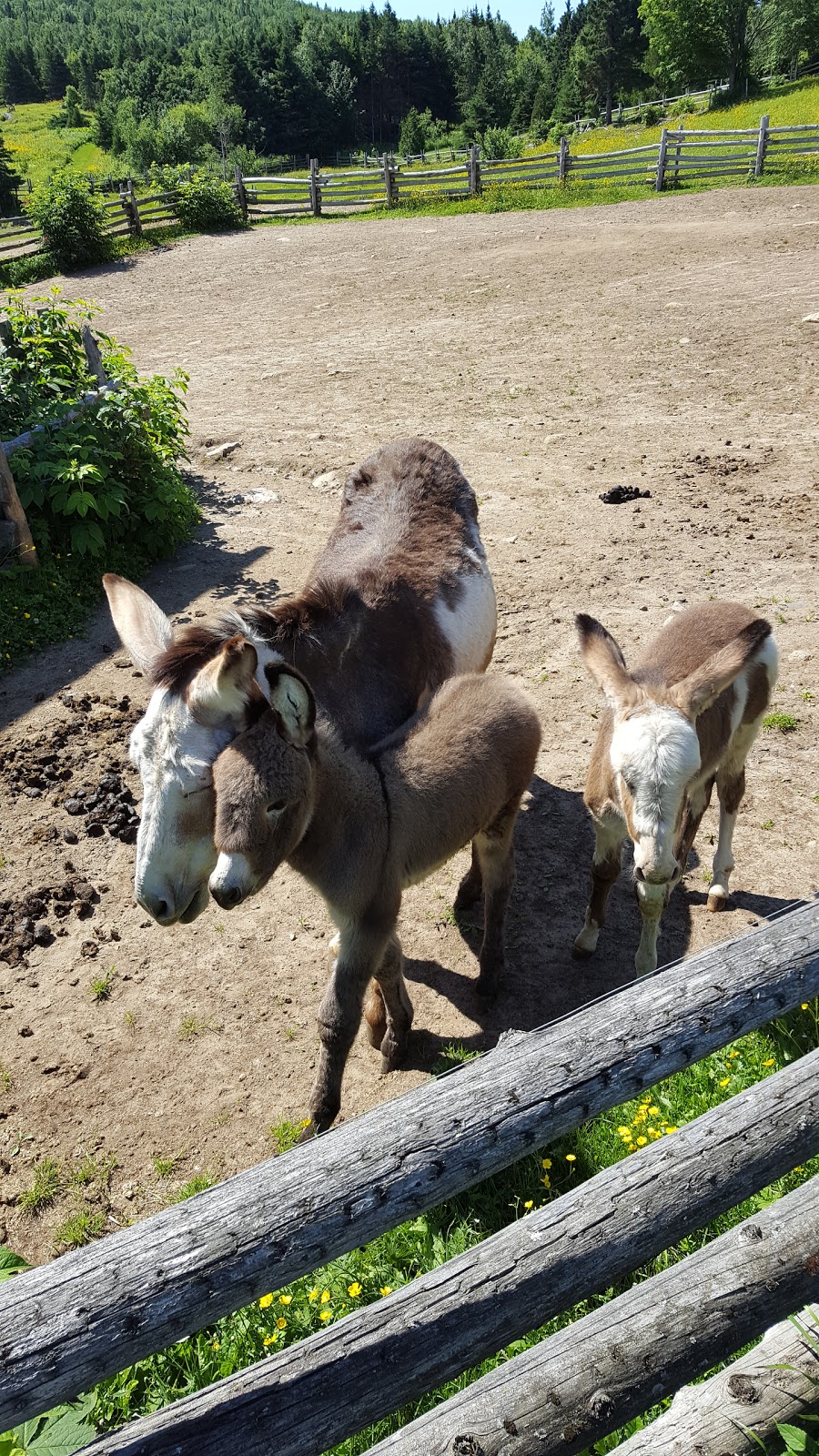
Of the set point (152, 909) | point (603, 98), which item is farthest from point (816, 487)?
point (603, 98)

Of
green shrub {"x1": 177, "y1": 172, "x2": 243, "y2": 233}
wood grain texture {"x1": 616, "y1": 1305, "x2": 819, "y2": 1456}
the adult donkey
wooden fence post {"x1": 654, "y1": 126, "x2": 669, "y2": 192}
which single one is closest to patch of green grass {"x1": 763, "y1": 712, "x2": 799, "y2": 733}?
the adult donkey

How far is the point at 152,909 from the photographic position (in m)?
3.21

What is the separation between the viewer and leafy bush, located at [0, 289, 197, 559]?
27.2 feet

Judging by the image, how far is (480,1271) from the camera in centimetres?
210

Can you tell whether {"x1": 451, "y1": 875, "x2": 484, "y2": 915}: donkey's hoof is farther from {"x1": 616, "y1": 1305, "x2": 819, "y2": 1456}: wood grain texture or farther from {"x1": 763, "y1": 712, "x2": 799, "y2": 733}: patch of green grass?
{"x1": 616, "y1": 1305, "x2": 819, "y2": 1456}: wood grain texture

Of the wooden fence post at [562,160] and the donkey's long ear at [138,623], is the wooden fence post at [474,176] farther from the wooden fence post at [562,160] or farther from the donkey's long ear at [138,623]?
the donkey's long ear at [138,623]

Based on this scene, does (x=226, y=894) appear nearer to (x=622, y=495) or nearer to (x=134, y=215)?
(x=622, y=495)

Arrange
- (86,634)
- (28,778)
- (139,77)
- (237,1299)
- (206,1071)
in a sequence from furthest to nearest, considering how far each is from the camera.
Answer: (139,77) < (86,634) < (28,778) < (206,1071) < (237,1299)

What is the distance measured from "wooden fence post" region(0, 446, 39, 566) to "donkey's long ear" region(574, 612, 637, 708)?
5.76m

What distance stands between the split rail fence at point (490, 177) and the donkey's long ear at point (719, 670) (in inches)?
1030

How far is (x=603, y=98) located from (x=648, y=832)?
95.0 metres

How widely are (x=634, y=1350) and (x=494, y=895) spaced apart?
8.12 ft

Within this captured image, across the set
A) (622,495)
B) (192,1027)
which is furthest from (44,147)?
(192,1027)

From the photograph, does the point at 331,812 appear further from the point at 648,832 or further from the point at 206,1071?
the point at 206,1071
